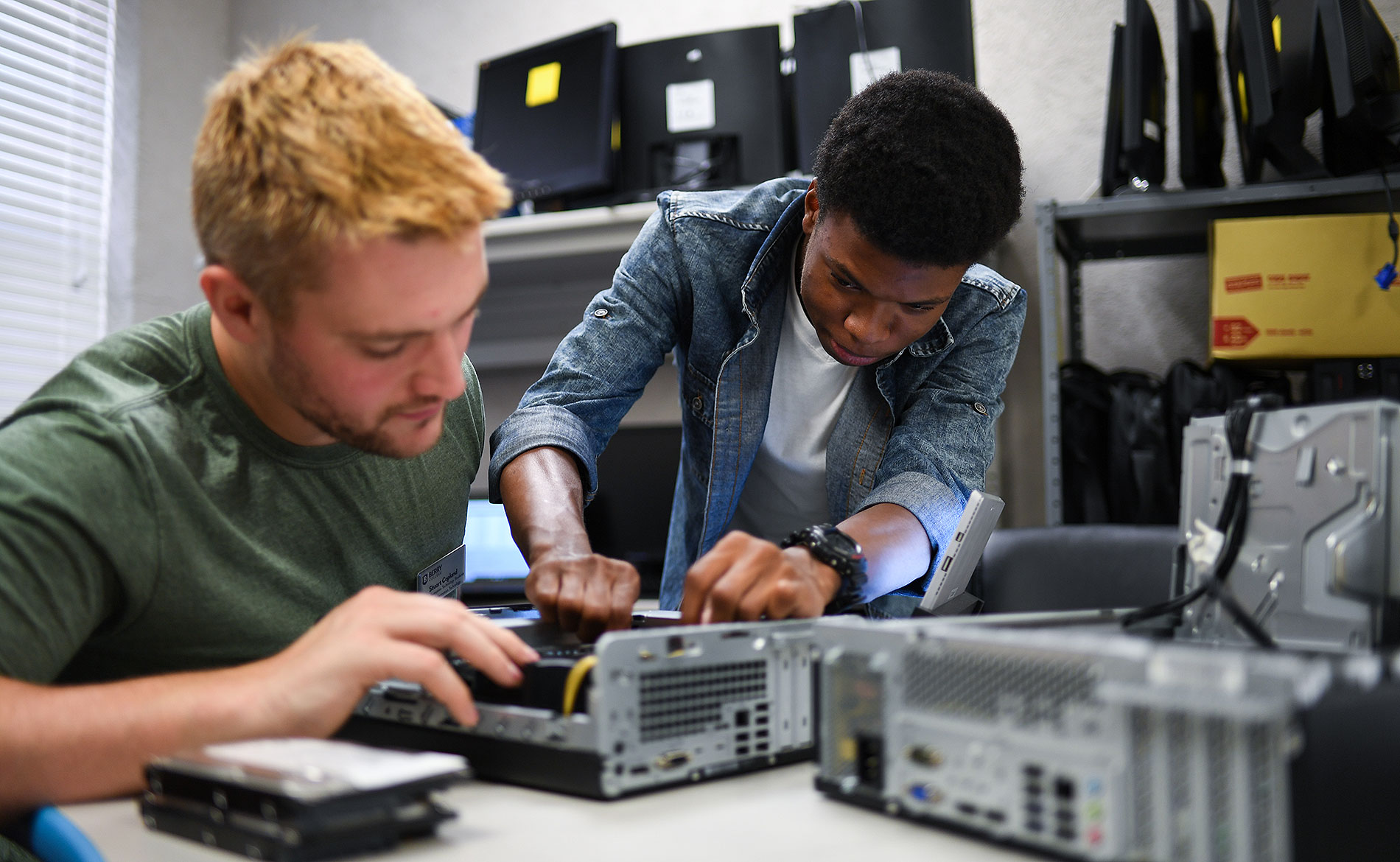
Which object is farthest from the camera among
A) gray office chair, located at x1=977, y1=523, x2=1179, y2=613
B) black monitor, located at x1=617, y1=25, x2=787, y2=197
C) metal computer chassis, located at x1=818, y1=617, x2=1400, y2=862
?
black monitor, located at x1=617, y1=25, x2=787, y2=197

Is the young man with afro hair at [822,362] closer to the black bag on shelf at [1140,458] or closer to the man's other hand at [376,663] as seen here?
the man's other hand at [376,663]

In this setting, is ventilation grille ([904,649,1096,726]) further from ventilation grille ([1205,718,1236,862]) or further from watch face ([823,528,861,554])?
watch face ([823,528,861,554])

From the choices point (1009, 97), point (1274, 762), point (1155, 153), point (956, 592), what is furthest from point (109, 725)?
point (1009, 97)

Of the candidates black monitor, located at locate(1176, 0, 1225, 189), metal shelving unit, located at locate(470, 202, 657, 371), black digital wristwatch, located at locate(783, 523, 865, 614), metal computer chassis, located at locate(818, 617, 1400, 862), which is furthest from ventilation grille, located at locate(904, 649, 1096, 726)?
black monitor, located at locate(1176, 0, 1225, 189)

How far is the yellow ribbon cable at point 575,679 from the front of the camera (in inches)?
20.7

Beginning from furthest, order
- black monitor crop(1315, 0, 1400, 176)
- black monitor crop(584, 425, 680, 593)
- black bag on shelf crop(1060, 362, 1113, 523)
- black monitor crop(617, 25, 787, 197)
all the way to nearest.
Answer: black monitor crop(584, 425, 680, 593) → black monitor crop(617, 25, 787, 197) → black bag on shelf crop(1060, 362, 1113, 523) → black monitor crop(1315, 0, 1400, 176)

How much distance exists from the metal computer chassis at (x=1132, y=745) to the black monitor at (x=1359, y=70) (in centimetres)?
154

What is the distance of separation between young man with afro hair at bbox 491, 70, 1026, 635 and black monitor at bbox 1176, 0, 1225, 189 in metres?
0.71

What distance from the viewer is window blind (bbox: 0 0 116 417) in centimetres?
243

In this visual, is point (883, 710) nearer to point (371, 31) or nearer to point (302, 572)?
point (302, 572)

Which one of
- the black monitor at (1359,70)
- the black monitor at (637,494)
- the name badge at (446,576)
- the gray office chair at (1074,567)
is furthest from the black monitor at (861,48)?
the name badge at (446,576)

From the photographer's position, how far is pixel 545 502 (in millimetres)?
1017

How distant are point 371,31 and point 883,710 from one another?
9.66 feet

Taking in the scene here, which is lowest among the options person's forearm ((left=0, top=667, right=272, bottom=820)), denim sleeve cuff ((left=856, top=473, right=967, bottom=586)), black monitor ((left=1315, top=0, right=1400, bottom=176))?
person's forearm ((left=0, top=667, right=272, bottom=820))
